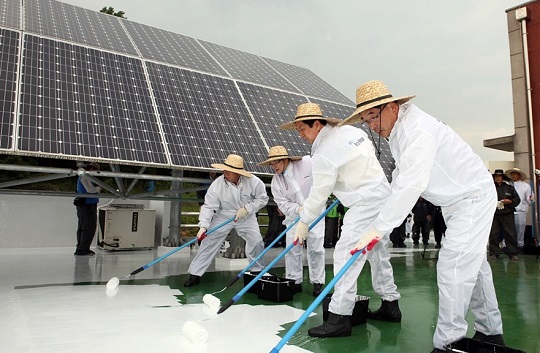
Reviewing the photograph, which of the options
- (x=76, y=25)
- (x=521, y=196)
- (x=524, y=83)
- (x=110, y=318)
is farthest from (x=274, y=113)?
(x=524, y=83)

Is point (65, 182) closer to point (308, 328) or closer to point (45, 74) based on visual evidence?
point (45, 74)

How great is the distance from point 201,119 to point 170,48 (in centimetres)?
A: 244

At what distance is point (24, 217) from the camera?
8531 millimetres

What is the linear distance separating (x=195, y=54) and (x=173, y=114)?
2.77 meters

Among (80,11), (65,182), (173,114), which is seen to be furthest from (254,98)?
(65,182)

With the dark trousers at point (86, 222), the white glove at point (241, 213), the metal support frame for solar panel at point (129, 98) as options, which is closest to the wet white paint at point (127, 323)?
the white glove at point (241, 213)

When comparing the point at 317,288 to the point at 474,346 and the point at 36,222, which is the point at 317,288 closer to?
the point at 474,346

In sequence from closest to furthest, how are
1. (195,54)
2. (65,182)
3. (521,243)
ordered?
(195,54) → (521,243) → (65,182)

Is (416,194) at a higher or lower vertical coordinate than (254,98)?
lower

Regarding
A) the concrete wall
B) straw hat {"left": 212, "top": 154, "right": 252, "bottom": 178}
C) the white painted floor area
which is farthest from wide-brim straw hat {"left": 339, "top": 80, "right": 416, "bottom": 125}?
the concrete wall

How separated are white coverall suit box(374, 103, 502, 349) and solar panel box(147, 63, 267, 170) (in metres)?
3.07

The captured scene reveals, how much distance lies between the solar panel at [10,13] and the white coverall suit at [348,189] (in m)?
4.65

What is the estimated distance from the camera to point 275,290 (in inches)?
171

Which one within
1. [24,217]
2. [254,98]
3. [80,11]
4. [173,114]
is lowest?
[24,217]
